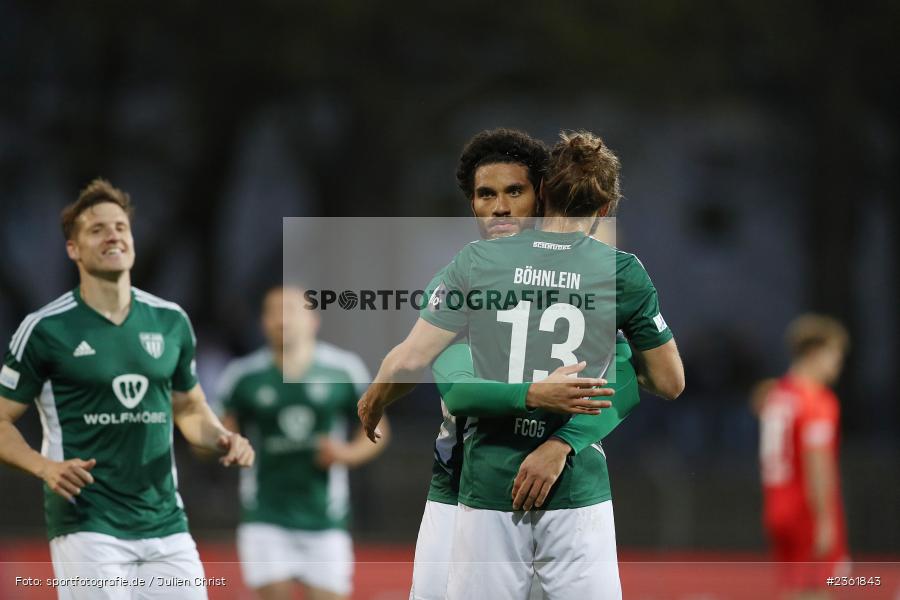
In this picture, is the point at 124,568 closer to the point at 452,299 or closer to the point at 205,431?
the point at 205,431

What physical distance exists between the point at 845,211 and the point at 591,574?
1563 cm

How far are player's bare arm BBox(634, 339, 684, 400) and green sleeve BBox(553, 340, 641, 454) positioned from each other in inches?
3.2

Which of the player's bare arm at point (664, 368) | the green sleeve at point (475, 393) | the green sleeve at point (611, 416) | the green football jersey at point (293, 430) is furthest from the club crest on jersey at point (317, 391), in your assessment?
the player's bare arm at point (664, 368)

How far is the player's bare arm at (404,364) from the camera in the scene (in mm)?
4801

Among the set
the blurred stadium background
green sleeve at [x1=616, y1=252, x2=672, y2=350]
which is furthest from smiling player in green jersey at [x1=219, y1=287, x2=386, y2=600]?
the blurred stadium background

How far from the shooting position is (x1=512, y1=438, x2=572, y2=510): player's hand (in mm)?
4695

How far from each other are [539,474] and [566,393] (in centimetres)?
35

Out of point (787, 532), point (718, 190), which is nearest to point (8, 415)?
point (787, 532)

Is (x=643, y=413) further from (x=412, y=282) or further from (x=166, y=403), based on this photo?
(x=166, y=403)

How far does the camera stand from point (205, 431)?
19.8ft

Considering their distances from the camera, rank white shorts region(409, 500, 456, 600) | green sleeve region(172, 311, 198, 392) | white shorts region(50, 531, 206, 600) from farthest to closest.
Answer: green sleeve region(172, 311, 198, 392) < white shorts region(50, 531, 206, 600) < white shorts region(409, 500, 456, 600)

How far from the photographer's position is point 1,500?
558 inches

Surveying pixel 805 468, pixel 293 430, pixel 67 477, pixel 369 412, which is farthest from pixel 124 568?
pixel 805 468

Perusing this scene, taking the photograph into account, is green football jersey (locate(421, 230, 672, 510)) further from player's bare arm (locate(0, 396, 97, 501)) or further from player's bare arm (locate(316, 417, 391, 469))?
player's bare arm (locate(316, 417, 391, 469))
